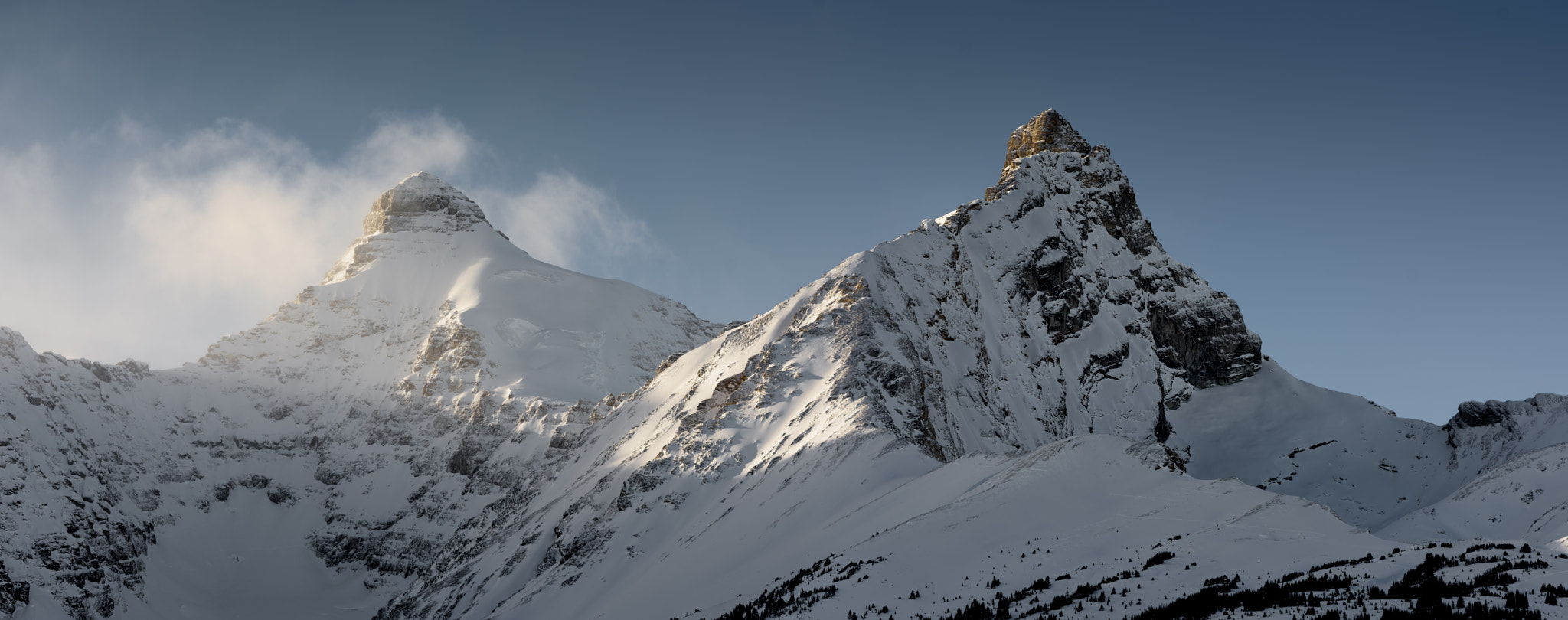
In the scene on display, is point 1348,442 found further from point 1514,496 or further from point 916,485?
point 916,485

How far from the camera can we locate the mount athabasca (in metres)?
50.2

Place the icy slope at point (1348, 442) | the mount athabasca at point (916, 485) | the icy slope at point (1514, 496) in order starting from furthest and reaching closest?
the icy slope at point (1348, 442) → the icy slope at point (1514, 496) → the mount athabasca at point (916, 485)

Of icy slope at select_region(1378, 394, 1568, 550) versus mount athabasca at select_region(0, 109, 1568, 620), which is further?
icy slope at select_region(1378, 394, 1568, 550)

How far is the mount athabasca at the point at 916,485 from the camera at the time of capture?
5025 centimetres

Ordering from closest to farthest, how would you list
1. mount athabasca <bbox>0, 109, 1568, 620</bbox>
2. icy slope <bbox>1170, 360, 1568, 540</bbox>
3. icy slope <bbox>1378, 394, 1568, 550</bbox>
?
1. mount athabasca <bbox>0, 109, 1568, 620</bbox>
2. icy slope <bbox>1378, 394, 1568, 550</bbox>
3. icy slope <bbox>1170, 360, 1568, 540</bbox>

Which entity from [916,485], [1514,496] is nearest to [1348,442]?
[1514,496]

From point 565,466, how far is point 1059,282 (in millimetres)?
87188

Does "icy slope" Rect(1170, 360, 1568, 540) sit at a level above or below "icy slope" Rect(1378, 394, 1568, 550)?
above

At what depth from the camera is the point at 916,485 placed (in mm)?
75062

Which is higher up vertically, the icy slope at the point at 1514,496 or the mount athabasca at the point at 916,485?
the mount athabasca at the point at 916,485

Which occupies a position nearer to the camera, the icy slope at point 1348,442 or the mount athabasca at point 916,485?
the mount athabasca at point 916,485

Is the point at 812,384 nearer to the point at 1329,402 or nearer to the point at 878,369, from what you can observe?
the point at 878,369

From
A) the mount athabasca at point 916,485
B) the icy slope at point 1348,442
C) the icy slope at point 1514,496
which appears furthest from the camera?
the icy slope at point 1348,442

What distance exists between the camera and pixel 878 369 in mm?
100000
